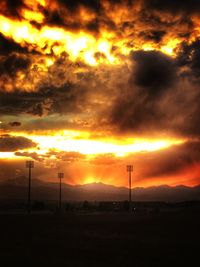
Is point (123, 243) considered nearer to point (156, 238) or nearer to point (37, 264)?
point (156, 238)

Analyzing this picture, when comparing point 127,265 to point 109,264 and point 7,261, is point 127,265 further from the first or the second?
point 7,261

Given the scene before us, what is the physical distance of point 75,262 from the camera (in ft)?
73.7

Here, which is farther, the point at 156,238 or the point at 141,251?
the point at 156,238

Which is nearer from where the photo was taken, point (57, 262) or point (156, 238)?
point (57, 262)

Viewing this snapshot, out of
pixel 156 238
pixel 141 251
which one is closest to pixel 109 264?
pixel 141 251

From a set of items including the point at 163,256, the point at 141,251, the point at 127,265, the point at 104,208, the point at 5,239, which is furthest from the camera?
the point at 104,208

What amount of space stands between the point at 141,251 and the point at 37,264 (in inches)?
299

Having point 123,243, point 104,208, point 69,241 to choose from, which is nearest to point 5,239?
point 69,241

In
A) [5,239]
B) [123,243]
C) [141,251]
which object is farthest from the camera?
[5,239]

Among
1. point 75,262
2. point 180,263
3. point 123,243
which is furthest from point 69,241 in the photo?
point 180,263

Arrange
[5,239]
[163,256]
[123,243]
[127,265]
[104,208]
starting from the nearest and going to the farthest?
[127,265] → [163,256] → [123,243] → [5,239] → [104,208]

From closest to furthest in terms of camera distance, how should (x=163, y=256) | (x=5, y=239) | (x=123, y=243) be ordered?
(x=163, y=256) → (x=123, y=243) → (x=5, y=239)

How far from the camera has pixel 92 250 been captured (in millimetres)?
26969

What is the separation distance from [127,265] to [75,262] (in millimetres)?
2878
